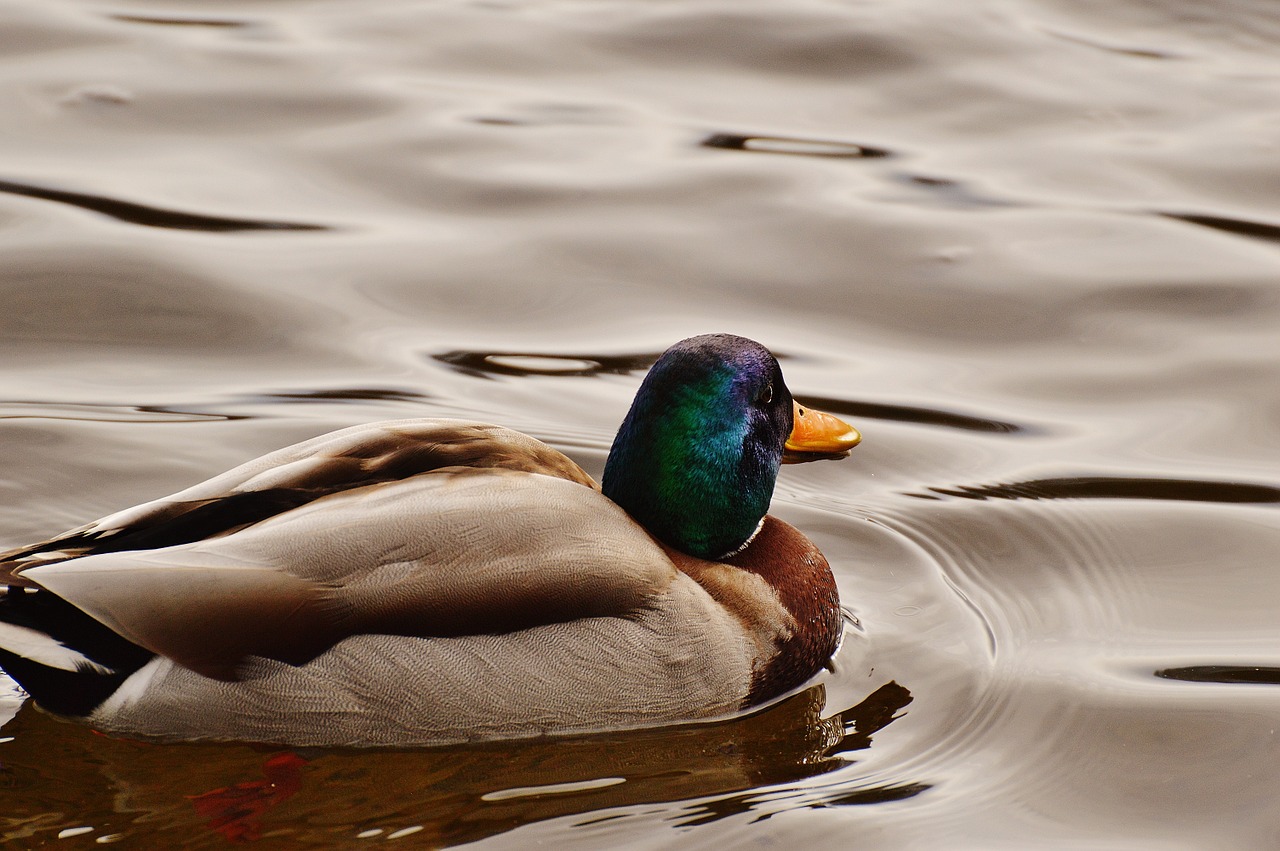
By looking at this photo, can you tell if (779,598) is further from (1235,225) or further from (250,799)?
(1235,225)

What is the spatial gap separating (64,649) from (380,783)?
0.82m

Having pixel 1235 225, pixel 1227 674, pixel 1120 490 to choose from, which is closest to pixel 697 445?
pixel 1227 674

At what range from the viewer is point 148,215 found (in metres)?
7.83

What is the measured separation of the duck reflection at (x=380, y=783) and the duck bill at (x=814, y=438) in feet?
3.16

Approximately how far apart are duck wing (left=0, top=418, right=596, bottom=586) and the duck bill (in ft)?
2.23

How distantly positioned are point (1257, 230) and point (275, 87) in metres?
5.28

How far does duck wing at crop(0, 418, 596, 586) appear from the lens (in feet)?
13.8

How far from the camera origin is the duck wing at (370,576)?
13.1 feet

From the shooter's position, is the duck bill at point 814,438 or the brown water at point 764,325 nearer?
the brown water at point 764,325

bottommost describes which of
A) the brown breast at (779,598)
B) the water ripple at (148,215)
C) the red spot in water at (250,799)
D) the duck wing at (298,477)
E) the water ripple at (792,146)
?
the red spot in water at (250,799)

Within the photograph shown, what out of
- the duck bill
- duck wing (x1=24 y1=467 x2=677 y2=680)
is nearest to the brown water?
duck wing (x1=24 y1=467 x2=677 y2=680)

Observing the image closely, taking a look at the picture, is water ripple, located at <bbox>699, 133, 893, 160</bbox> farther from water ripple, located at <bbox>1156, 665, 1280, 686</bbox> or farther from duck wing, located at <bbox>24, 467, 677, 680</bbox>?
duck wing, located at <bbox>24, 467, 677, 680</bbox>

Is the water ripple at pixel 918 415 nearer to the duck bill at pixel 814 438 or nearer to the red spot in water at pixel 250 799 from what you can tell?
the duck bill at pixel 814 438

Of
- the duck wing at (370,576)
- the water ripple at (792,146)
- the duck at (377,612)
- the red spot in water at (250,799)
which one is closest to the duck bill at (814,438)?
the duck at (377,612)
